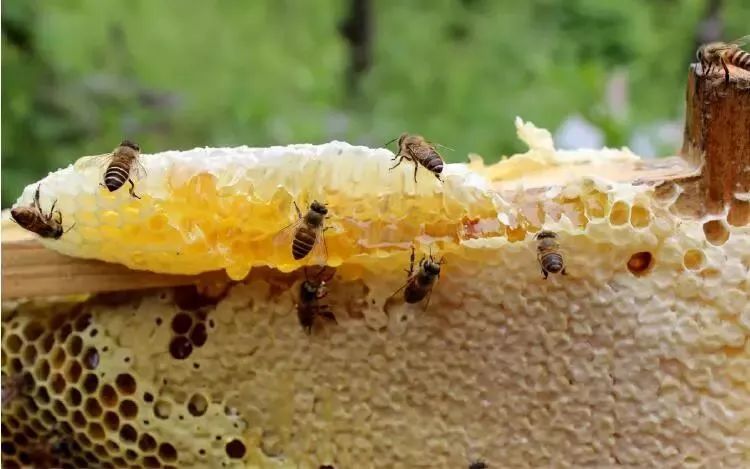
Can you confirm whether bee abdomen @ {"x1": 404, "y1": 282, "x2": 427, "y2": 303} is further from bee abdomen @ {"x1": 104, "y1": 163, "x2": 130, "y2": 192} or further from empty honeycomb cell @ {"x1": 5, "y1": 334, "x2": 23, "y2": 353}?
empty honeycomb cell @ {"x1": 5, "y1": 334, "x2": 23, "y2": 353}

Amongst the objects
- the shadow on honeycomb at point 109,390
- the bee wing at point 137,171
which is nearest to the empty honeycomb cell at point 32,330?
the shadow on honeycomb at point 109,390

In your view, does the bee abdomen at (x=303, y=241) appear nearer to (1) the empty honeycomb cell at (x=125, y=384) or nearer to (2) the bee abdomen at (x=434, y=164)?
(2) the bee abdomen at (x=434, y=164)

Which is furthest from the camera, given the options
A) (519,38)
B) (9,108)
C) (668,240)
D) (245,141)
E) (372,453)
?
(519,38)

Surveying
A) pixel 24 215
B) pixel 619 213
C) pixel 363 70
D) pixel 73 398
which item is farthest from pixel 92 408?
pixel 363 70

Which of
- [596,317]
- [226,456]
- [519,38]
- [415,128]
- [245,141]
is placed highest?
[519,38]

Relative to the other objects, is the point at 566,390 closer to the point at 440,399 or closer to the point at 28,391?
the point at 440,399

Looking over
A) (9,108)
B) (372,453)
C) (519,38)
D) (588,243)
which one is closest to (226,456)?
(372,453)

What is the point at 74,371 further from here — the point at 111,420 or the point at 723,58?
the point at 723,58
